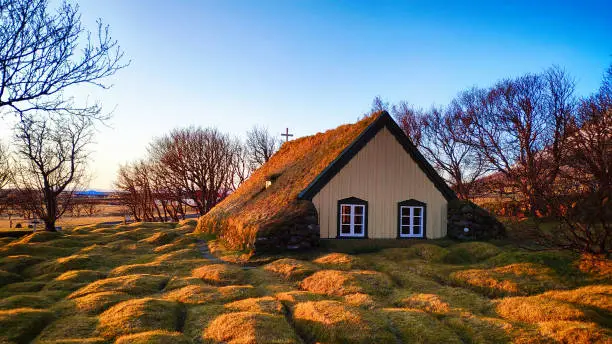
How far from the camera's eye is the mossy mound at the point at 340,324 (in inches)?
319

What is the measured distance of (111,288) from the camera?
12.4 m

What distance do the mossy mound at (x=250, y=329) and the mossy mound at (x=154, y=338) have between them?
1.98 feet

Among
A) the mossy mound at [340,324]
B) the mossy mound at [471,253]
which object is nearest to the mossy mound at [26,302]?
the mossy mound at [340,324]

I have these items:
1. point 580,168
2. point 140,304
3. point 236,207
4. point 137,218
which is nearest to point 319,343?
point 140,304

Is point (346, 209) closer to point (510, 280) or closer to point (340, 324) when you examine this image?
point (510, 280)

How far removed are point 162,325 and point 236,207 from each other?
1651 cm

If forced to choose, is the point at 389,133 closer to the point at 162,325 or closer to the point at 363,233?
the point at 363,233

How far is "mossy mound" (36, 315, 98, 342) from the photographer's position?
829cm

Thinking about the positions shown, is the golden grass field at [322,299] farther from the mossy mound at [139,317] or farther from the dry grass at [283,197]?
the dry grass at [283,197]

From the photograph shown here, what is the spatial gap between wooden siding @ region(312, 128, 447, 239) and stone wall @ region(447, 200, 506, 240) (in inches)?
23.4

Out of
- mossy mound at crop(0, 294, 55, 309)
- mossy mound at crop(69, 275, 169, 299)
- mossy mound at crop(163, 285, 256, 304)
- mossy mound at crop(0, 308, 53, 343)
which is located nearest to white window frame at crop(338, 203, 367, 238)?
mossy mound at crop(163, 285, 256, 304)

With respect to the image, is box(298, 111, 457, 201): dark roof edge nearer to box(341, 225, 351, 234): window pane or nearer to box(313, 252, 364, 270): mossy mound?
box(341, 225, 351, 234): window pane

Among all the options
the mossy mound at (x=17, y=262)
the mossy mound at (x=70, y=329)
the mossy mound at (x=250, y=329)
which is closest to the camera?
the mossy mound at (x=250, y=329)

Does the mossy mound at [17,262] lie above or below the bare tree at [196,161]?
below
